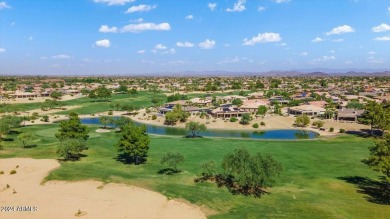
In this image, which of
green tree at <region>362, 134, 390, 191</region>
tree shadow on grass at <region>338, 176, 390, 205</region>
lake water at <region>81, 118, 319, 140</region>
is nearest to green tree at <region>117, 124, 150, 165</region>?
tree shadow on grass at <region>338, 176, 390, 205</region>

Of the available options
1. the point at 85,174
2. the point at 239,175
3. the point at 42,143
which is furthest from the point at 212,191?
the point at 42,143

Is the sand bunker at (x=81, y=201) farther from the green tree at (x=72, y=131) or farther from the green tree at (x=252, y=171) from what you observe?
the green tree at (x=72, y=131)

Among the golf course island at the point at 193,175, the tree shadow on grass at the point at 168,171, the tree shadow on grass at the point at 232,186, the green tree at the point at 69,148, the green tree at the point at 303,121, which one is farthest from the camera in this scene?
the green tree at the point at 303,121

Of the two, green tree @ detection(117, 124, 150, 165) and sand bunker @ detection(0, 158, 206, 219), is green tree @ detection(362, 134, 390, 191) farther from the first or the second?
green tree @ detection(117, 124, 150, 165)

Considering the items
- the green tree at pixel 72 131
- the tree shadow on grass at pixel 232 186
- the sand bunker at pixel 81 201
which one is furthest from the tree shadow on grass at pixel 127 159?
the tree shadow on grass at pixel 232 186

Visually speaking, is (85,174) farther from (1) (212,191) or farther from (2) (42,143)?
(2) (42,143)

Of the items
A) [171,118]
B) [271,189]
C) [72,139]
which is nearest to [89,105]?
[171,118]

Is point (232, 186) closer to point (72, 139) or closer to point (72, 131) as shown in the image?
point (72, 139)
